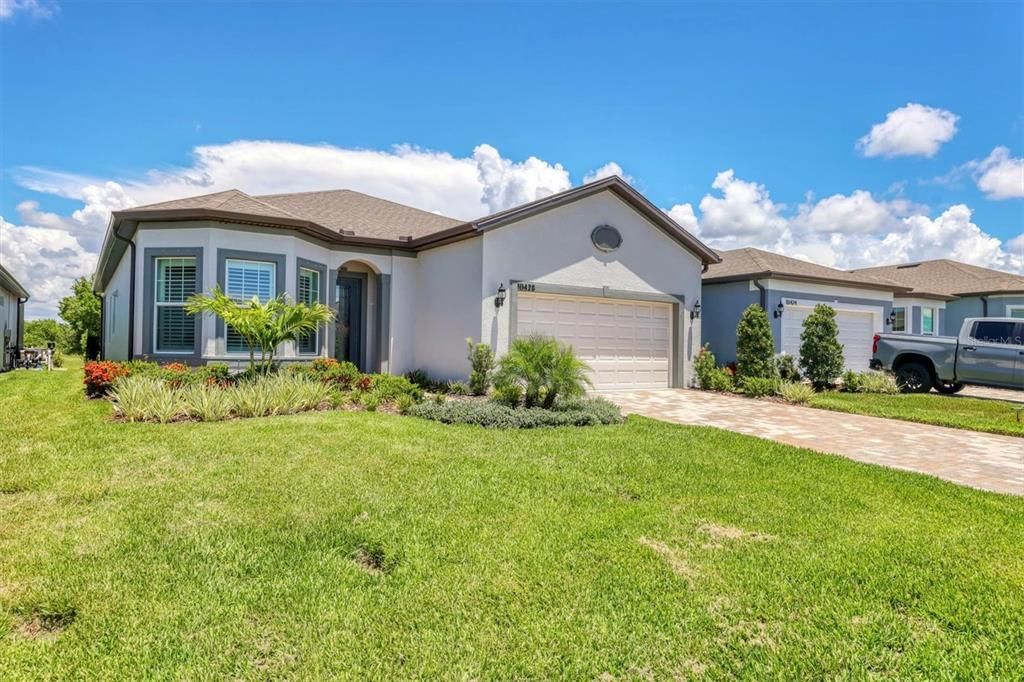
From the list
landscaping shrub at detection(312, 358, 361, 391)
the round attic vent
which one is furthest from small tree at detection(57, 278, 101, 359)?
the round attic vent

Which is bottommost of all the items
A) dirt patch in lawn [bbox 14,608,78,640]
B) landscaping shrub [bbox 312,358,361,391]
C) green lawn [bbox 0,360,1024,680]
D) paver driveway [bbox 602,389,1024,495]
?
dirt patch in lawn [bbox 14,608,78,640]

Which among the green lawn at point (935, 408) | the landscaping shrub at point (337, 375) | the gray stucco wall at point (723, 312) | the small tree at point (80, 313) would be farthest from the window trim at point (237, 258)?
the small tree at point (80, 313)

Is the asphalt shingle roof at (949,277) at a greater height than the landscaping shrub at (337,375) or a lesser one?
greater

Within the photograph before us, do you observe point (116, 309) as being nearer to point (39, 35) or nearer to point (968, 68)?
point (39, 35)

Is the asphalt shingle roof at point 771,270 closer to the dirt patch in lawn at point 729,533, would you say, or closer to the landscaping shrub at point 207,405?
the dirt patch in lawn at point 729,533

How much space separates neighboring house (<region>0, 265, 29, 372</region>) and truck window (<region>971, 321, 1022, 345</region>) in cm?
2819

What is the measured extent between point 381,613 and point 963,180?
1045 inches

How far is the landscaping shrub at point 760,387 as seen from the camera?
41.7 feet

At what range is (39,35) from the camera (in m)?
9.88

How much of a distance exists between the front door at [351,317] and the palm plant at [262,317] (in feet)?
11.8

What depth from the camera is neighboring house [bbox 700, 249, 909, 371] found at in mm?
16141

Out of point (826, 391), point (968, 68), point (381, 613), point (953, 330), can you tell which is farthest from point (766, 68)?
point (953, 330)

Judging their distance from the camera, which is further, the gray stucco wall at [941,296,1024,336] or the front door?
the gray stucco wall at [941,296,1024,336]

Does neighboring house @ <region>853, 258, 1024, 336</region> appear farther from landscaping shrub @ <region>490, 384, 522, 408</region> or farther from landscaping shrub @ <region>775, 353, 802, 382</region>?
landscaping shrub @ <region>490, 384, 522, 408</region>
